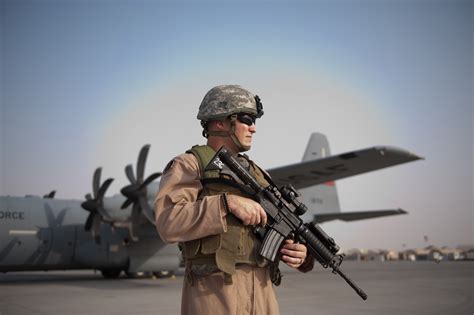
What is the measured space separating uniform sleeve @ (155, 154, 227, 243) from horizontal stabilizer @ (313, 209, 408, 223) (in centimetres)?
2043

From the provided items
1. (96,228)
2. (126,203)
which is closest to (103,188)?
(126,203)

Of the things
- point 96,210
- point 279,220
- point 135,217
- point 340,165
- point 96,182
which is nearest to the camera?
point 279,220

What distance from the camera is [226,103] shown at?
2.73 metres

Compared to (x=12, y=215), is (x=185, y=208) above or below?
above

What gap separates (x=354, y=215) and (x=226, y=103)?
20.7 metres

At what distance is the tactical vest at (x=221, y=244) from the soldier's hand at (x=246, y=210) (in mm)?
160

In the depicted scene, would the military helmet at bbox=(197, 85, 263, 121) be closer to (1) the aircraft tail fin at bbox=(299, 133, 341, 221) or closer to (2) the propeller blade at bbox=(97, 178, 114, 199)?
(2) the propeller blade at bbox=(97, 178, 114, 199)

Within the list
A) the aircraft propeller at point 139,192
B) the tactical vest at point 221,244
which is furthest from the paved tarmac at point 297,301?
the tactical vest at point 221,244

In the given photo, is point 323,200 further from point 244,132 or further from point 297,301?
point 244,132

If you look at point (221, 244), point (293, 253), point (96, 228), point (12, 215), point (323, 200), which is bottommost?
point (323, 200)

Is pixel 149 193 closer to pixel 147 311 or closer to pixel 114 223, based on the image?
pixel 114 223

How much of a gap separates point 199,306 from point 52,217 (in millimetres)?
14547

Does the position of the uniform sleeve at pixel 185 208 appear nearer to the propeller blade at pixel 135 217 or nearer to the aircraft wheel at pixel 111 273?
the propeller blade at pixel 135 217

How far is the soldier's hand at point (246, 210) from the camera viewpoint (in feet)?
7.80
